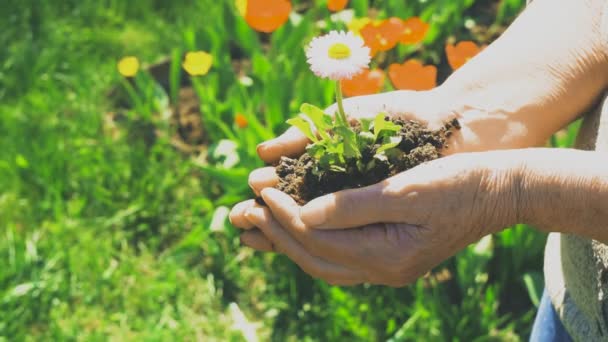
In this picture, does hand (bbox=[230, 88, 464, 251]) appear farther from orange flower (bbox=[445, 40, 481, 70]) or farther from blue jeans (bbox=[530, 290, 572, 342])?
orange flower (bbox=[445, 40, 481, 70])

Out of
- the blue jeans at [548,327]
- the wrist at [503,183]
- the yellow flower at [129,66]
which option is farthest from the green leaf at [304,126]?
the yellow flower at [129,66]

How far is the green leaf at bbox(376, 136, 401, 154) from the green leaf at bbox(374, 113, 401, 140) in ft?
0.06

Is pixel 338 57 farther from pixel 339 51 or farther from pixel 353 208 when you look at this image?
pixel 353 208

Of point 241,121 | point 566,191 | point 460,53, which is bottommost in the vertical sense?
point 241,121

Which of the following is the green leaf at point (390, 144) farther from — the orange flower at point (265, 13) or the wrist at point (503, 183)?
the orange flower at point (265, 13)

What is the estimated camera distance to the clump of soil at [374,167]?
1.42 meters

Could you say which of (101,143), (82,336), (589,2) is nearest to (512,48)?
(589,2)

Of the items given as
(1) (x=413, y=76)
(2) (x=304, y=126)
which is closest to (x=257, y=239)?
(2) (x=304, y=126)

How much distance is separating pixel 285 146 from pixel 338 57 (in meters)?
0.35

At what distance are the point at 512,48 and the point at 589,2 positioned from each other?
0.17 m

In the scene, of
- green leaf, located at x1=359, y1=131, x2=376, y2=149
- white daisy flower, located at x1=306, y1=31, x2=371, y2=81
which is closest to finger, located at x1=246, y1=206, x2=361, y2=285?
green leaf, located at x1=359, y1=131, x2=376, y2=149

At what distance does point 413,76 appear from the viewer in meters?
2.18

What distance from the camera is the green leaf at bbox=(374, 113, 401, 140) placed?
1.36 meters

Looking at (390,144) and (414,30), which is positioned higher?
(390,144)
